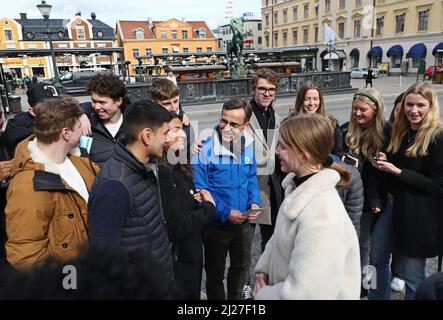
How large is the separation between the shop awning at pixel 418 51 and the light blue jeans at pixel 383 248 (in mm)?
40903

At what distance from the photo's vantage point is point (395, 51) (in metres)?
38.1

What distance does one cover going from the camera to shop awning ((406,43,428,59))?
35094mm

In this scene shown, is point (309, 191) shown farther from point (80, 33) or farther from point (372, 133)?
point (80, 33)

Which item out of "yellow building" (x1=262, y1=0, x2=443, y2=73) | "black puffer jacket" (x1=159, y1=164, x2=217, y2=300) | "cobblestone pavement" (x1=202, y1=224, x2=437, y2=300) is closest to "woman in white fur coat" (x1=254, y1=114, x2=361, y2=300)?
"black puffer jacket" (x1=159, y1=164, x2=217, y2=300)

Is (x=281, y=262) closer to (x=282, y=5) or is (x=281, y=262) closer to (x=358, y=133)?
(x=358, y=133)

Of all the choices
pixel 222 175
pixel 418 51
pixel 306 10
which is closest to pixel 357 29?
pixel 418 51

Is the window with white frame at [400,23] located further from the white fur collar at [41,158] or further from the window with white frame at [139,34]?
the white fur collar at [41,158]

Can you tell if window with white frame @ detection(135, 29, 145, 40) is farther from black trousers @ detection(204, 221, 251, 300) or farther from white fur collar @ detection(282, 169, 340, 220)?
white fur collar @ detection(282, 169, 340, 220)

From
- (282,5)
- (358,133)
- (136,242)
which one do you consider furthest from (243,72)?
(282,5)

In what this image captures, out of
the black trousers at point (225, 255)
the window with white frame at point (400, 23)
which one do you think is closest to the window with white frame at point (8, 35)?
the window with white frame at point (400, 23)

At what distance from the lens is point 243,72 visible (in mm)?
17203

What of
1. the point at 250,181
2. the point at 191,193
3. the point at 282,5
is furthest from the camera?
the point at 282,5

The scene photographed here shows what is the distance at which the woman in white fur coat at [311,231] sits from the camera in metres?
1.27

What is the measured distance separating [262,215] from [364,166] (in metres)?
1.01
